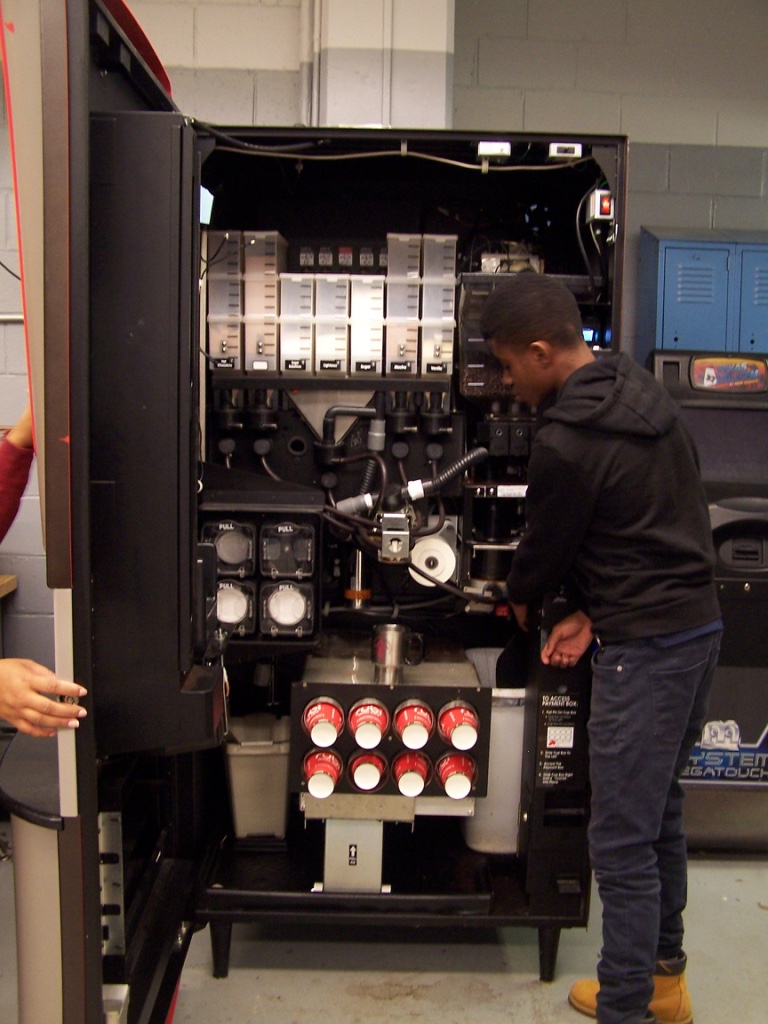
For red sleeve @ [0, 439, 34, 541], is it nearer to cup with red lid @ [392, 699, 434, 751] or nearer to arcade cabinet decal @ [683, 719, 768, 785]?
cup with red lid @ [392, 699, 434, 751]

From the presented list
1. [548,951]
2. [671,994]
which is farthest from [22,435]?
[671,994]

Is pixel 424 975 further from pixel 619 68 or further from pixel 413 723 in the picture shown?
pixel 619 68

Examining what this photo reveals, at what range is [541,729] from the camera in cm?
188

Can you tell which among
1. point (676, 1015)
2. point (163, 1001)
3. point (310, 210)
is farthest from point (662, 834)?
point (310, 210)

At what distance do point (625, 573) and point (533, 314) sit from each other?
1.83 ft

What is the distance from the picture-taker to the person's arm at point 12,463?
1441 millimetres

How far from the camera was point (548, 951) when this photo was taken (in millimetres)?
1900

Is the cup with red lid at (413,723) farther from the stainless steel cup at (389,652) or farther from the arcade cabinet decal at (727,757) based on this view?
the arcade cabinet decal at (727,757)

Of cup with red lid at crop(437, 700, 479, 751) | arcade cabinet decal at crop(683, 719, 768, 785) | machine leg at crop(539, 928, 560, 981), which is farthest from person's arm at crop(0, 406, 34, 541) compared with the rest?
arcade cabinet decal at crop(683, 719, 768, 785)

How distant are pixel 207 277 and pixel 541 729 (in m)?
1.43

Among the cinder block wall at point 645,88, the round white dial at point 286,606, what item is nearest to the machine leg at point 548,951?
the round white dial at point 286,606

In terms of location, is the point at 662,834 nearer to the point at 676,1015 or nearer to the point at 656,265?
the point at 676,1015

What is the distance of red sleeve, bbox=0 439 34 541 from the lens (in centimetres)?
145

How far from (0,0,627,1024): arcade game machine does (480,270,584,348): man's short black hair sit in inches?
12.3
